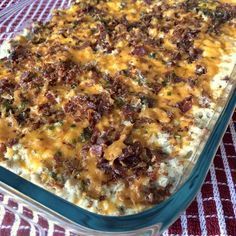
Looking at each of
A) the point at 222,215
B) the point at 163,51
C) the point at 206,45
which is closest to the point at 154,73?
the point at 163,51

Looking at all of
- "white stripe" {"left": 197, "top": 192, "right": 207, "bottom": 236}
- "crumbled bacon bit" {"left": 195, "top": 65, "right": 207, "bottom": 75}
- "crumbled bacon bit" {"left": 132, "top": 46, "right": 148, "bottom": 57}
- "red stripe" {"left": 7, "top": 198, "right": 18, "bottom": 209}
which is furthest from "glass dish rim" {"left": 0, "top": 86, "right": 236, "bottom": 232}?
"crumbled bacon bit" {"left": 132, "top": 46, "right": 148, "bottom": 57}

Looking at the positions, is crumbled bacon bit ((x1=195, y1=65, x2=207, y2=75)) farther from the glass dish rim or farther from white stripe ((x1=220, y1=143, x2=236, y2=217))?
the glass dish rim

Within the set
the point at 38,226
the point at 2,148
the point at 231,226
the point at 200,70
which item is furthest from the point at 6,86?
the point at 231,226

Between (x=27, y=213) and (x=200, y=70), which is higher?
(x=27, y=213)

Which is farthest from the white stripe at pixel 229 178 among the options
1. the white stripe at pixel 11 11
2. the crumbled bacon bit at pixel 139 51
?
the white stripe at pixel 11 11

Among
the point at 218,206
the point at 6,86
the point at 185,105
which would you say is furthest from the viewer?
the point at 6,86

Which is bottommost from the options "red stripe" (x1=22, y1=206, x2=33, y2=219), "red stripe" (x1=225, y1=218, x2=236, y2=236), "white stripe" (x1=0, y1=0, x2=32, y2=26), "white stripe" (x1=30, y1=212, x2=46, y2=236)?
"red stripe" (x1=225, y1=218, x2=236, y2=236)

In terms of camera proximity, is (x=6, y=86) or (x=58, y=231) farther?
(x=6, y=86)

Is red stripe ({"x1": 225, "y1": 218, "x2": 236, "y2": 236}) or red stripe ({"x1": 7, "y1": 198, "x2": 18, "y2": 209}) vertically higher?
red stripe ({"x1": 7, "y1": 198, "x2": 18, "y2": 209})

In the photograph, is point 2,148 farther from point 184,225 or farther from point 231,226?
point 231,226

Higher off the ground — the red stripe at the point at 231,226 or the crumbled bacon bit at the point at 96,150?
the crumbled bacon bit at the point at 96,150

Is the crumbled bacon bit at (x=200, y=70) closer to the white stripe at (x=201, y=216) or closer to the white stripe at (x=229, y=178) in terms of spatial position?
the white stripe at (x=229, y=178)

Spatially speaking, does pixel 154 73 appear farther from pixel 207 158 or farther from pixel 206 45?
pixel 207 158
